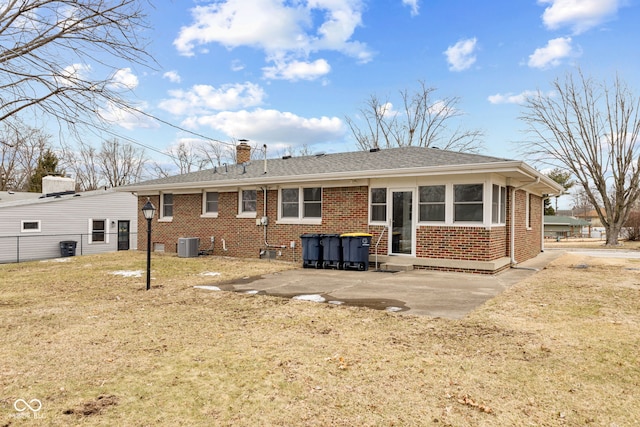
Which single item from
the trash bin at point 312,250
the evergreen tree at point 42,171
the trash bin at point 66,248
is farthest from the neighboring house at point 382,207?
the evergreen tree at point 42,171

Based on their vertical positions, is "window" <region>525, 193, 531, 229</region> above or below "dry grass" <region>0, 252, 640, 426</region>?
above

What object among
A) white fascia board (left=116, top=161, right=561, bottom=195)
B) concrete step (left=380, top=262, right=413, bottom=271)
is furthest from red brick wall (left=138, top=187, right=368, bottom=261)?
concrete step (left=380, top=262, right=413, bottom=271)

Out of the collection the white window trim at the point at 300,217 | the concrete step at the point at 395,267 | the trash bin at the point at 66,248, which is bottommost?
the trash bin at the point at 66,248

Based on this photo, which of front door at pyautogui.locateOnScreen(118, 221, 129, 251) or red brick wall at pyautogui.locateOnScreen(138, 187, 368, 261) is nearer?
red brick wall at pyautogui.locateOnScreen(138, 187, 368, 261)

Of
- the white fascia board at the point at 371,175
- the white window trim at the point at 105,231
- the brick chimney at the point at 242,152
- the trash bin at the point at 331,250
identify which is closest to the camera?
the white fascia board at the point at 371,175

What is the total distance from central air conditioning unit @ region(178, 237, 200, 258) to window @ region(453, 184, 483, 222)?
9591mm

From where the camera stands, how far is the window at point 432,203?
35.0 feet

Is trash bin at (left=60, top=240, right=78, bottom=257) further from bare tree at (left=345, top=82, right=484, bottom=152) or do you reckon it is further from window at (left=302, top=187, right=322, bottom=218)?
bare tree at (left=345, top=82, right=484, bottom=152)

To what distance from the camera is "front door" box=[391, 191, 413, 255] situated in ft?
36.8

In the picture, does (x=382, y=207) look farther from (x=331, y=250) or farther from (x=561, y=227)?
(x=561, y=227)

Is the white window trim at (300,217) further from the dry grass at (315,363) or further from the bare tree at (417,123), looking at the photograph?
the bare tree at (417,123)

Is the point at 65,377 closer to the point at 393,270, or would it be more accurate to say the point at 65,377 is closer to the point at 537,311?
the point at 537,311

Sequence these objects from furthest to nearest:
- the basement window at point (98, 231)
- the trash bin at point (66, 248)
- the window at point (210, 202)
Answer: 1. the basement window at point (98, 231)
2. the trash bin at point (66, 248)
3. the window at point (210, 202)

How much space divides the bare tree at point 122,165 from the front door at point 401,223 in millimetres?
35788
